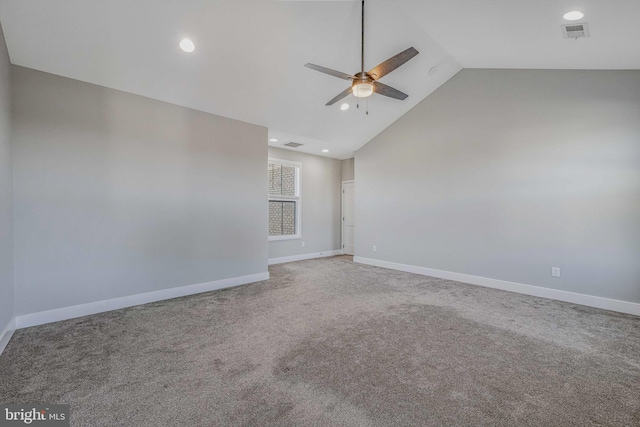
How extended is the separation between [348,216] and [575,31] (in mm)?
5678

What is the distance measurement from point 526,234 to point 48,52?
6579 millimetres

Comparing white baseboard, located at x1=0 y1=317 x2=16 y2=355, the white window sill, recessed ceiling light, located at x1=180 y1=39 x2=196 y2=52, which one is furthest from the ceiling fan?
the white window sill

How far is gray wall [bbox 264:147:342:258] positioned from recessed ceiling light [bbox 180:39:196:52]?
3.29 m

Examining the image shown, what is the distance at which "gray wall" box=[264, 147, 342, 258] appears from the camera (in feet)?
22.3

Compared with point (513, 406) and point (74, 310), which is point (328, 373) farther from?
point (74, 310)

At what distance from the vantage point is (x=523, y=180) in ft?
14.1

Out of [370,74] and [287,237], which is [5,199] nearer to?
[370,74]

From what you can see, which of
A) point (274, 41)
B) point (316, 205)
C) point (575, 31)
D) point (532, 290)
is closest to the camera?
point (575, 31)

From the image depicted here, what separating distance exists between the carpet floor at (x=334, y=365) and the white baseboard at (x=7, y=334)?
2.4 inches

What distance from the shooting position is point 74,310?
10.6ft

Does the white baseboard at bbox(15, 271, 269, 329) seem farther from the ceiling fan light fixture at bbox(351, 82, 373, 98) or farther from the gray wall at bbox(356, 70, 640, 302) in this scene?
the gray wall at bbox(356, 70, 640, 302)

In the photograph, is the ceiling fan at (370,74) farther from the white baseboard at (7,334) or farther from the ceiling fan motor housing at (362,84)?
the white baseboard at (7,334)

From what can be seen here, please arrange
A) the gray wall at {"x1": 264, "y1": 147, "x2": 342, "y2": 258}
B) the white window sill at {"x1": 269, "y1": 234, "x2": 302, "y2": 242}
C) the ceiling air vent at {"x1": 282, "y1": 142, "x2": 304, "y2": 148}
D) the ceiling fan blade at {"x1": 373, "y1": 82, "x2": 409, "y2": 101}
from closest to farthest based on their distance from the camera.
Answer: the ceiling fan blade at {"x1": 373, "y1": 82, "x2": 409, "y2": 101}
the ceiling air vent at {"x1": 282, "y1": 142, "x2": 304, "y2": 148}
the white window sill at {"x1": 269, "y1": 234, "x2": 302, "y2": 242}
the gray wall at {"x1": 264, "y1": 147, "x2": 342, "y2": 258}

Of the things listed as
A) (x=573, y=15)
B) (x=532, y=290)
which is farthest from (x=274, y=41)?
(x=532, y=290)
